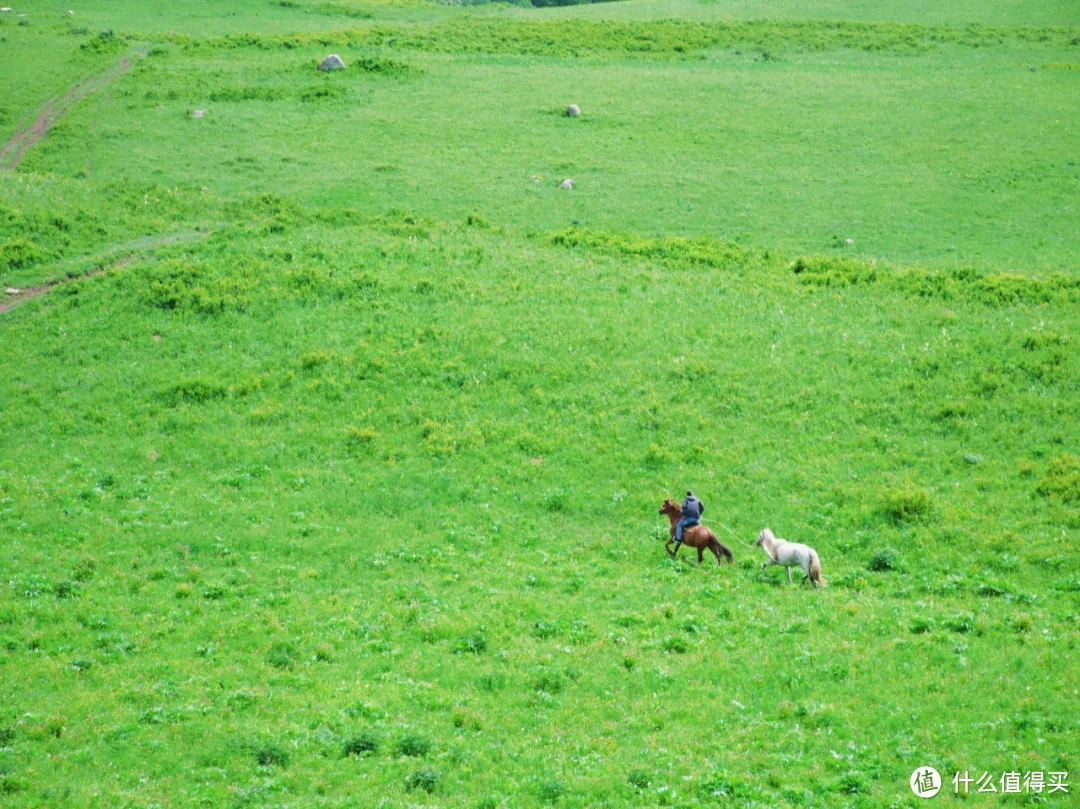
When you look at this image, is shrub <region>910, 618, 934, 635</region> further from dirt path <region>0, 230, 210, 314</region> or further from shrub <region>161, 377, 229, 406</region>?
dirt path <region>0, 230, 210, 314</region>

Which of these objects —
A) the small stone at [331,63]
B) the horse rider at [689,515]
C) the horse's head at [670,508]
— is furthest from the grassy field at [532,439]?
the small stone at [331,63]

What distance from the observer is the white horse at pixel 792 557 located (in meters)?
22.1

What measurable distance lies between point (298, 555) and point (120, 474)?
7.72m

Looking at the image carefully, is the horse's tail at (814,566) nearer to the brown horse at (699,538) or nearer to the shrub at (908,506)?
the brown horse at (699,538)

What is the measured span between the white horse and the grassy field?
0.55 metres

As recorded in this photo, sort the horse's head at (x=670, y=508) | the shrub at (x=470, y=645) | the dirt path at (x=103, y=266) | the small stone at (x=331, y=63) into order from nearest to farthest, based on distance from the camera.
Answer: the shrub at (x=470, y=645)
the horse's head at (x=670, y=508)
the dirt path at (x=103, y=266)
the small stone at (x=331, y=63)

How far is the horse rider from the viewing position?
23234 millimetres

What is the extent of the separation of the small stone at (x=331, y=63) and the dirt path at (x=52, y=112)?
13518mm

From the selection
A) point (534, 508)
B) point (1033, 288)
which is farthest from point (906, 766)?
point (1033, 288)

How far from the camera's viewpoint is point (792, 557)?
22.3m

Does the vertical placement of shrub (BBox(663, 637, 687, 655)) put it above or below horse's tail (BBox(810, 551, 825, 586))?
below

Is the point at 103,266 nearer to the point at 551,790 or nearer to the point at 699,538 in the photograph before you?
the point at 699,538

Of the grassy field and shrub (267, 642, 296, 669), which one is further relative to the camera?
shrub (267, 642, 296, 669)

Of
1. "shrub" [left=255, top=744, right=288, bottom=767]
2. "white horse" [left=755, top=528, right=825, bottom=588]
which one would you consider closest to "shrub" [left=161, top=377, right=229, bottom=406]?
"shrub" [left=255, top=744, right=288, bottom=767]
